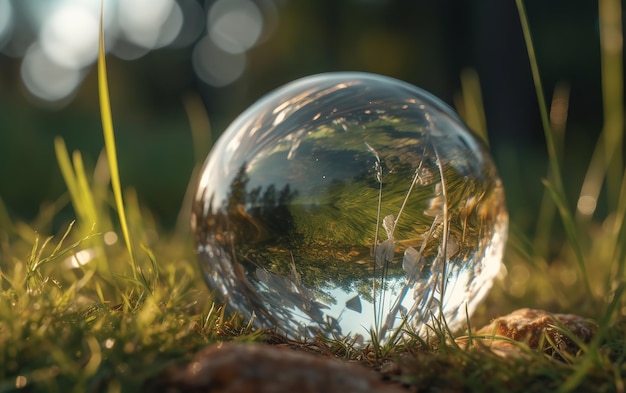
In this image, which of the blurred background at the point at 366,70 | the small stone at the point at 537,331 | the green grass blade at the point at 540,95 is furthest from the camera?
the blurred background at the point at 366,70

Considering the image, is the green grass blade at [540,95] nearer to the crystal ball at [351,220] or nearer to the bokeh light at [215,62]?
the crystal ball at [351,220]

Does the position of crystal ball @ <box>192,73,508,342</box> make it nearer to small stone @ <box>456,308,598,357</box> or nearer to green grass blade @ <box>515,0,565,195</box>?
small stone @ <box>456,308,598,357</box>

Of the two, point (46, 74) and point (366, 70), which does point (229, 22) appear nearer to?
point (46, 74)

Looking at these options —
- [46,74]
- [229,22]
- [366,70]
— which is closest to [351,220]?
[366,70]

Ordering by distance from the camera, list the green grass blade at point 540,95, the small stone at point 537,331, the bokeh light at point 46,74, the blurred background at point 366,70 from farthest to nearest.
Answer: the bokeh light at point 46,74, the blurred background at point 366,70, the green grass blade at point 540,95, the small stone at point 537,331

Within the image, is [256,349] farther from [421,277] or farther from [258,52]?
[258,52]

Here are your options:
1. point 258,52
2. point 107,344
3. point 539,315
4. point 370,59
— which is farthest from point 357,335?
point 258,52

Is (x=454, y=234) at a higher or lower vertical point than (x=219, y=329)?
higher

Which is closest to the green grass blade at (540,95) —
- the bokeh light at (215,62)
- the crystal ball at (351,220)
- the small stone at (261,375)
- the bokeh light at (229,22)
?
the crystal ball at (351,220)
